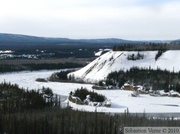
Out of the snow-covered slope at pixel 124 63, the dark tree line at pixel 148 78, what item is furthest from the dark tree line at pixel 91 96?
the snow-covered slope at pixel 124 63

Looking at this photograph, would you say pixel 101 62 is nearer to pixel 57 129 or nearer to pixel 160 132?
pixel 57 129

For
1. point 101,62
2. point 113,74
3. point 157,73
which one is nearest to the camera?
point 157,73

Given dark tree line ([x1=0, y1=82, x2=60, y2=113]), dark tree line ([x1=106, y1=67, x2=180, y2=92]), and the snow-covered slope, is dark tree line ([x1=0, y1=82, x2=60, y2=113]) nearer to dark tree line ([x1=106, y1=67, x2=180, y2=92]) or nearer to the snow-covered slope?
dark tree line ([x1=106, y1=67, x2=180, y2=92])

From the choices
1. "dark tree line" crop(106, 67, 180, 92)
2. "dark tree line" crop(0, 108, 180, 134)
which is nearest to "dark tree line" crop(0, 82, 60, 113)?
"dark tree line" crop(0, 108, 180, 134)

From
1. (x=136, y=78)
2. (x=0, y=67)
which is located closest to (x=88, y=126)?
(x=136, y=78)

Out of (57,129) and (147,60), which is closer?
(57,129)

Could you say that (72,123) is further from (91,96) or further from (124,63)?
(124,63)

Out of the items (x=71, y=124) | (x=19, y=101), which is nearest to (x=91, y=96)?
(x=19, y=101)
